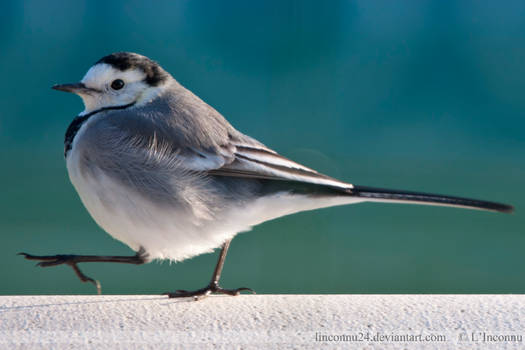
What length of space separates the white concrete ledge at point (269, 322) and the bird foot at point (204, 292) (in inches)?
4.9

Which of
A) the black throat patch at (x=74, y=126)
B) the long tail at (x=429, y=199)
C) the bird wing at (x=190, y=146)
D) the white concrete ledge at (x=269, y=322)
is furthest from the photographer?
the black throat patch at (x=74, y=126)

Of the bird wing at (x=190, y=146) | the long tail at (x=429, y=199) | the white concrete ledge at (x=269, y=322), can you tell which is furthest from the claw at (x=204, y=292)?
the long tail at (x=429, y=199)

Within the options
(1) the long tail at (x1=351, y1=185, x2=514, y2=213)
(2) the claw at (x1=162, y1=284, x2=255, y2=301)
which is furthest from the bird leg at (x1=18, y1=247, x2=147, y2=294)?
(1) the long tail at (x1=351, y1=185, x2=514, y2=213)

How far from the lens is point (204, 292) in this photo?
2504 millimetres

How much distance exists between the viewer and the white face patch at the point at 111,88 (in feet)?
8.21

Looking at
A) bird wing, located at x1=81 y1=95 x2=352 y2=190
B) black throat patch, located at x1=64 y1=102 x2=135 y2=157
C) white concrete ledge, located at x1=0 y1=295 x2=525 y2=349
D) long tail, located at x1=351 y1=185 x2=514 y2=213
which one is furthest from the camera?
black throat patch, located at x1=64 y1=102 x2=135 y2=157

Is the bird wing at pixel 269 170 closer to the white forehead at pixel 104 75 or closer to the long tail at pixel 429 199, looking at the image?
the long tail at pixel 429 199

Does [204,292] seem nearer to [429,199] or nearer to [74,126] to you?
[74,126]

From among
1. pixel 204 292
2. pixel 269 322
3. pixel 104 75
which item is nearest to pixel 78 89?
pixel 104 75

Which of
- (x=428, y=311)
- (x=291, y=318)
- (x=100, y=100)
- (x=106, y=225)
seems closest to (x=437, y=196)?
(x=428, y=311)

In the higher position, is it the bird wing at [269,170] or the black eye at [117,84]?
the black eye at [117,84]

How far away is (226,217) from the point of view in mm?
2393

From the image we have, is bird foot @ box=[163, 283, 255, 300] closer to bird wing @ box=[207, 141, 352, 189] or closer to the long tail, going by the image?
bird wing @ box=[207, 141, 352, 189]

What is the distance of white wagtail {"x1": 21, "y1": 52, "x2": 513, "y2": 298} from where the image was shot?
2277 millimetres
